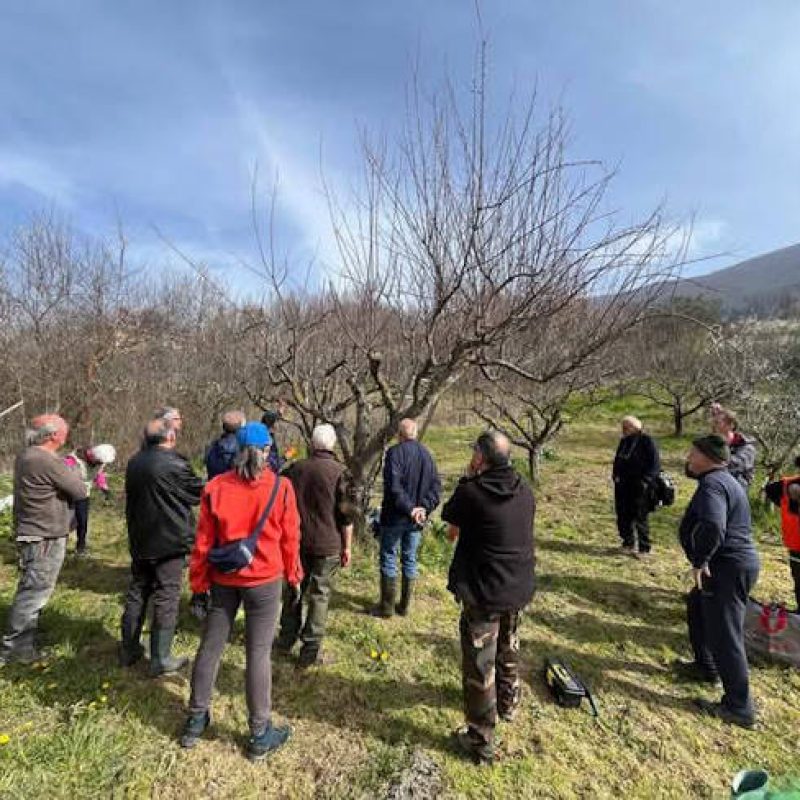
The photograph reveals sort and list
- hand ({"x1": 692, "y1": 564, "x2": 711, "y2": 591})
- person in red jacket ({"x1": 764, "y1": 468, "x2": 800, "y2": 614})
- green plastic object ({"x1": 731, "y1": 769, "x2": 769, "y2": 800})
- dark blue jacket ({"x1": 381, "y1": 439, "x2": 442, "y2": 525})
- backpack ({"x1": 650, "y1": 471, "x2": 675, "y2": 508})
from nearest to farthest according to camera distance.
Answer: green plastic object ({"x1": 731, "y1": 769, "x2": 769, "y2": 800}), hand ({"x1": 692, "y1": 564, "x2": 711, "y2": 591}), person in red jacket ({"x1": 764, "y1": 468, "x2": 800, "y2": 614}), dark blue jacket ({"x1": 381, "y1": 439, "x2": 442, "y2": 525}), backpack ({"x1": 650, "y1": 471, "x2": 675, "y2": 508})

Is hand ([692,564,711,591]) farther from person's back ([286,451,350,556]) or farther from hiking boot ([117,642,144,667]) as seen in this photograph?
hiking boot ([117,642,144,667])

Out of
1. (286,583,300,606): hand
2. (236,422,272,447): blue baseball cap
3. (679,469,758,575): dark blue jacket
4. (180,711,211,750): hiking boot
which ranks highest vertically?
(236,422,272,447): blue baseball cap

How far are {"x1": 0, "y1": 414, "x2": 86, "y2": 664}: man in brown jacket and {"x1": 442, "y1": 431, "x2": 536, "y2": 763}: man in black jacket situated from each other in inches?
111

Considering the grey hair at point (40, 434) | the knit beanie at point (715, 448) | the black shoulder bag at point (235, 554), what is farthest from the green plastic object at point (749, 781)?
the grey hair at point (40, 434)

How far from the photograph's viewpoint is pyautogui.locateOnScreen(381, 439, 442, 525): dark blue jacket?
Answer: 3994 mm

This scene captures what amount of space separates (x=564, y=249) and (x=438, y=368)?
155cm

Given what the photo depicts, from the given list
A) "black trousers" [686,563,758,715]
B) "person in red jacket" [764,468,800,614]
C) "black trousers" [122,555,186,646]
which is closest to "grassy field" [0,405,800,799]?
"black trousers" [686,563,758,715]

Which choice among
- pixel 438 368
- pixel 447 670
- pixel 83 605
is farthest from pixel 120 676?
pixel 438 368

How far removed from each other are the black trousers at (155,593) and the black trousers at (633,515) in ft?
17.8

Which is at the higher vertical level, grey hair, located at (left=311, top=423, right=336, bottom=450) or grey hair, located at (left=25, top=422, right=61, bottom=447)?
grey hair, located at (left=25, top=422, right=61, bottom=447)

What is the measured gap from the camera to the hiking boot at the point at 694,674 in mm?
3451

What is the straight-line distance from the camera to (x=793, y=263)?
83.6m

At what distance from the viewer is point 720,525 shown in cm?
290

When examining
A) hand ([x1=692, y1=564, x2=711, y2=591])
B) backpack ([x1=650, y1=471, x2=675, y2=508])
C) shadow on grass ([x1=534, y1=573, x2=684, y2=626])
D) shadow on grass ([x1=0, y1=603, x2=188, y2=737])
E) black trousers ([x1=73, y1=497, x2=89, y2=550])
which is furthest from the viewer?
backpack ([x1=650, y1=471, x2=675, y2=508])
